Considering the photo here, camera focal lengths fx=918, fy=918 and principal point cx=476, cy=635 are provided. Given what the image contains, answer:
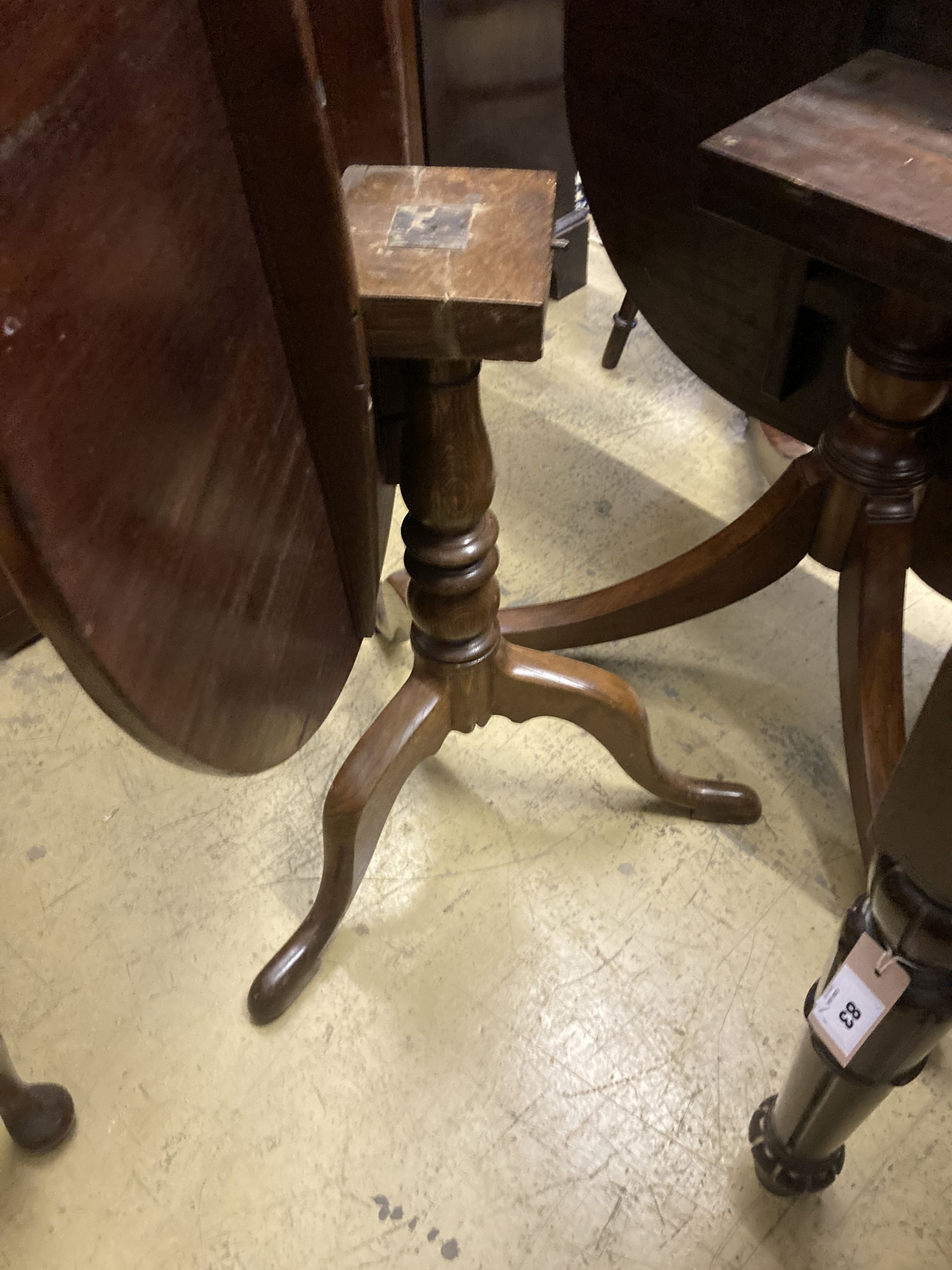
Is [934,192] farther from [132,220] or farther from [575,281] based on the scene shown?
[575,281]

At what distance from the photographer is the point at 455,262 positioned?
0.65 m

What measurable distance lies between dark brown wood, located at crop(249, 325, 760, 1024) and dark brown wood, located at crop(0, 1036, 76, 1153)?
0.21m

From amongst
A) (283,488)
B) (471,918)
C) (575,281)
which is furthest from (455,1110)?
(575,281)

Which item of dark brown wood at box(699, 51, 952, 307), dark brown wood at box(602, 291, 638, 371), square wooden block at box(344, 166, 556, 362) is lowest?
dark brown wood at box(602, 291, 638, 371)

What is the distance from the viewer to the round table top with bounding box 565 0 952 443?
896 millimetres

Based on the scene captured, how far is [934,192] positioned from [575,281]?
1653mm

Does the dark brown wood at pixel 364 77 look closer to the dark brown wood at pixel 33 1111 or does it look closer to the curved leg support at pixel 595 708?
the curved leg support at pixel 595 708

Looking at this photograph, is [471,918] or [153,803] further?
[153,803]

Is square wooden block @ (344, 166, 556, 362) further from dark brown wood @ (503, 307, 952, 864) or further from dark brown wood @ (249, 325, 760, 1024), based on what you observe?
dark brown wood @ (503, 307, 952, 864)

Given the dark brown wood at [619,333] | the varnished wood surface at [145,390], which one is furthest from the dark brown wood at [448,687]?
the dark brown wood at [619,333]

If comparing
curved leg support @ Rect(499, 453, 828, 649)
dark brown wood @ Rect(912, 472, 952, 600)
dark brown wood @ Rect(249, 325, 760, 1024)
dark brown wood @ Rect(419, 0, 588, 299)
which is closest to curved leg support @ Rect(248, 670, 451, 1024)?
dark brown wood @ Rect(249, 325, 760, 1024)

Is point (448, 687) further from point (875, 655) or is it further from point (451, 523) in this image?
point (875, 655)

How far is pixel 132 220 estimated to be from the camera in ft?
1.50

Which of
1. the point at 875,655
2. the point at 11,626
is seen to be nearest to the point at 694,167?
the point at 875,655
